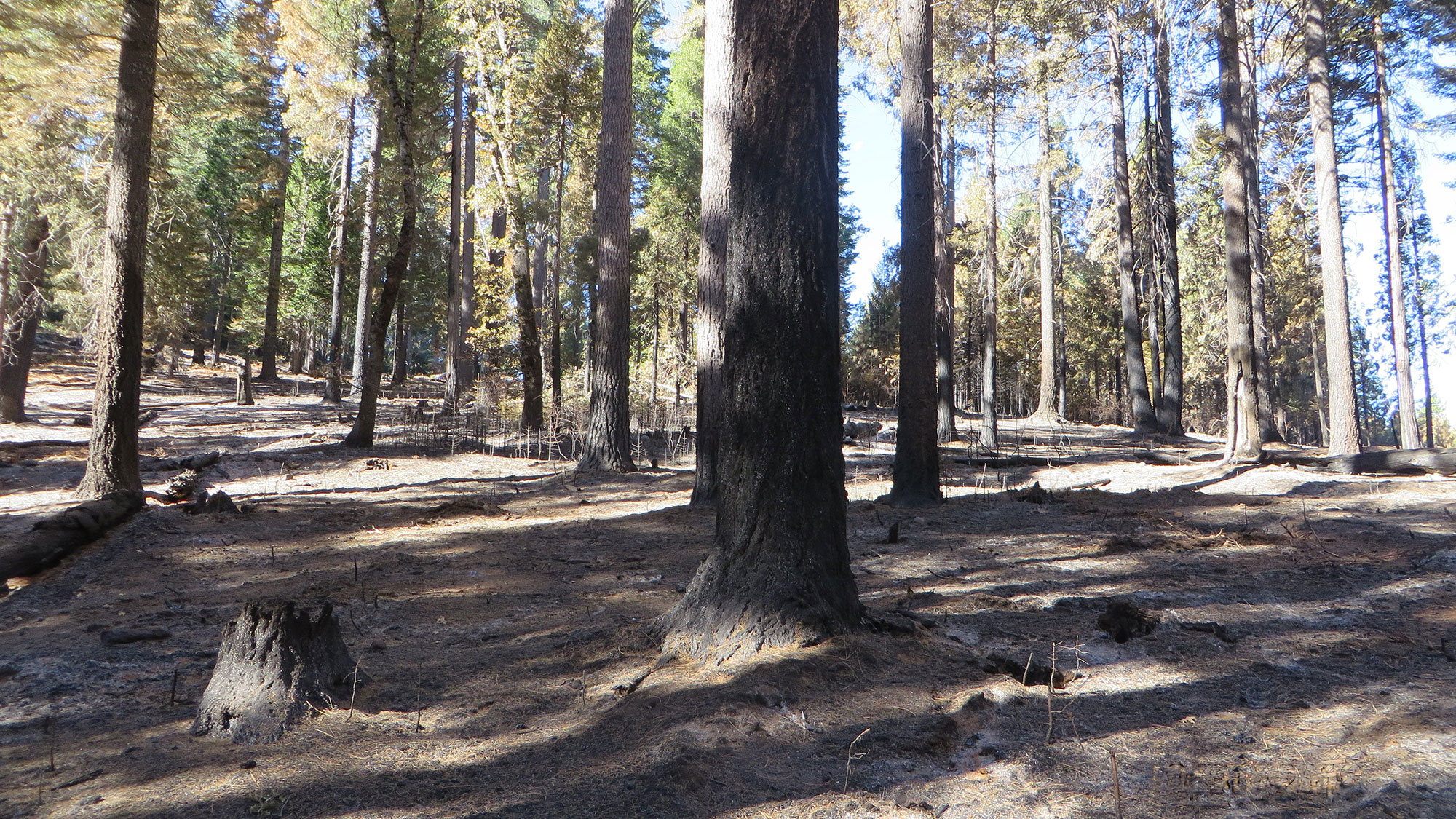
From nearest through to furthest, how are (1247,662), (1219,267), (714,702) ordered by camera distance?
(714,702)
(1247,662)
(1219,267)

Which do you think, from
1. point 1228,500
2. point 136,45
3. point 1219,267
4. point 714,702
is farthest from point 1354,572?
point 1219,267

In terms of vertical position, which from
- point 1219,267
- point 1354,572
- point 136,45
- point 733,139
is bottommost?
point 1354,572

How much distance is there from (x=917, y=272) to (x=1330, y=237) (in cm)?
987

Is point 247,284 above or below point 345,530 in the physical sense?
above

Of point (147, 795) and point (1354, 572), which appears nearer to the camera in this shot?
point (147, 795)

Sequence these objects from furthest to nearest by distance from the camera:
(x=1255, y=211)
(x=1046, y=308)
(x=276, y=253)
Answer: (x=276, y=253) → (x=1046, y=308) → (x=1255, y=211)

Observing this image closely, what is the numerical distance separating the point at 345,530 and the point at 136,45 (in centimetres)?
574

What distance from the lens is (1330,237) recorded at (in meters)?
14.0

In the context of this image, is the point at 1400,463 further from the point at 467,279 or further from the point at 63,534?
the point at 467,279

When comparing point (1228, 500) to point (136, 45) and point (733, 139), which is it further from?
point (136, 45)

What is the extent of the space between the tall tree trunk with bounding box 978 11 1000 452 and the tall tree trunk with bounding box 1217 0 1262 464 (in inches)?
177

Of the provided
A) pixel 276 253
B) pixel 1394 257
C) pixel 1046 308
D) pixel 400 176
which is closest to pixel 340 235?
pixel 276 253

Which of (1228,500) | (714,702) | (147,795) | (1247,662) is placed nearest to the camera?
(147,795)

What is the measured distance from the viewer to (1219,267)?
32.3 metres
